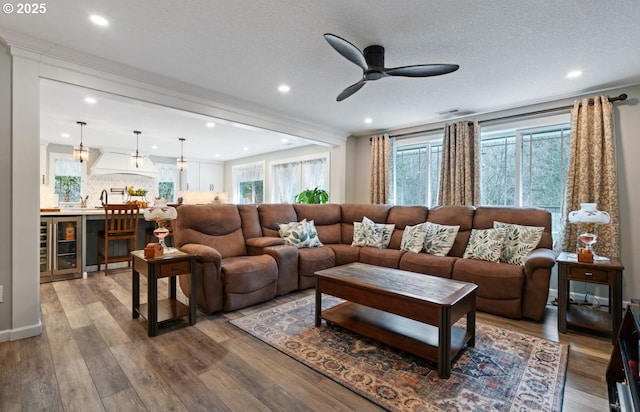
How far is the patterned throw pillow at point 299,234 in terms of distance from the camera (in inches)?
161

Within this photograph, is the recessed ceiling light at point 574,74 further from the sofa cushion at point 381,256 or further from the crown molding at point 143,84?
the crown molding at point 143,84

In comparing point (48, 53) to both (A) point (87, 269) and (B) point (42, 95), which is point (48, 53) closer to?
(B) point (42, 95)

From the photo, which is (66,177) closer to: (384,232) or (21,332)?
(21,332)

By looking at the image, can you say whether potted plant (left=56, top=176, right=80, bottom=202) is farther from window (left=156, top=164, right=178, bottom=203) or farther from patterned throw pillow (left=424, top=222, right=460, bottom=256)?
patterned throw pillow (left=424, top=222, right=460, bottom=256)

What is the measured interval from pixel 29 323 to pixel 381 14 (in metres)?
3.71

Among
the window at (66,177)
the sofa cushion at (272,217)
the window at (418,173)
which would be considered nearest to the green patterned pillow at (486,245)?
the window at (418,173)

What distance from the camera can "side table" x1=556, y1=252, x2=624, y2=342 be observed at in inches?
96.9

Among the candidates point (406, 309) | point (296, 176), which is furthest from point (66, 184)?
point (406, 309)

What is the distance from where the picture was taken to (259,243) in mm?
3779

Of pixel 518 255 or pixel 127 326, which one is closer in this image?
pixel 127 326

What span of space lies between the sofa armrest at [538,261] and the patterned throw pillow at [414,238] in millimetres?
1240

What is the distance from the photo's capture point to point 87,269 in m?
4.71

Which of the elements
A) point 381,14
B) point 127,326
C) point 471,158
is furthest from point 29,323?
point 471,158

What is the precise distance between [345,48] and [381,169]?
3.50m
